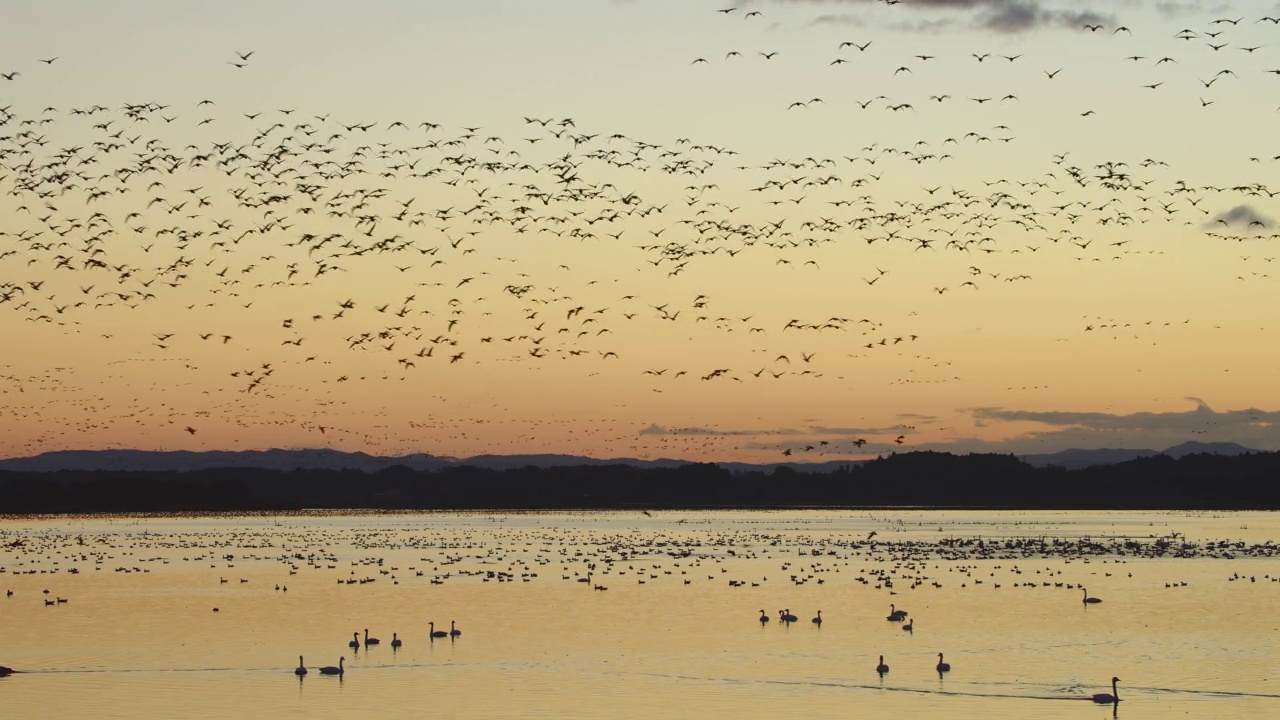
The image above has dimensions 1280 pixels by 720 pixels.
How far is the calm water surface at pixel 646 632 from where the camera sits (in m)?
40.5

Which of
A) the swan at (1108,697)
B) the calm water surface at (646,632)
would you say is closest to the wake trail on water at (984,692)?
the calm water surface at (646,632)

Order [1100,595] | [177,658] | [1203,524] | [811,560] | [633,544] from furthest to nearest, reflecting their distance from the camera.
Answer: [1203,524]
[633,544]
[811,560]
[1100,595]
[177,658]

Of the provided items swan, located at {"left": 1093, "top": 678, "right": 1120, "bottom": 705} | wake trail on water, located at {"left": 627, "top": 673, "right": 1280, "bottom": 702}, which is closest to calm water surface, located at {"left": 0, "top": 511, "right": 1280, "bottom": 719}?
wake trail on water, located at {"left": 627, "top": 673, "right": 1280, "bottom": 702}

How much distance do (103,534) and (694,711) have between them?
111 meters

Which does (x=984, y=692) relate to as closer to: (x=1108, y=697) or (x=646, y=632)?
(x=1108, y=697)

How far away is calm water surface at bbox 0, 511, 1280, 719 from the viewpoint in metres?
40.5

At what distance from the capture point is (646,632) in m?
54.6

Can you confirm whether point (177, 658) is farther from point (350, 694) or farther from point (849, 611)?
point (849, 611)

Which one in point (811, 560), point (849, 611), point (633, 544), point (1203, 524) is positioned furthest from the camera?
point (1203, 524)

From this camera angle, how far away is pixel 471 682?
1716 inches

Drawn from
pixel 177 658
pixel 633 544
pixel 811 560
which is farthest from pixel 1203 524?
pixel 177 658

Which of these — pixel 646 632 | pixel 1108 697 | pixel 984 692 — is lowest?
pixel 984 692

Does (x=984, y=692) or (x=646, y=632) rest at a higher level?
(x=646, y=632)

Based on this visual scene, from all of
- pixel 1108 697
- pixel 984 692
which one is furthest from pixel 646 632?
pixel 1108 697
